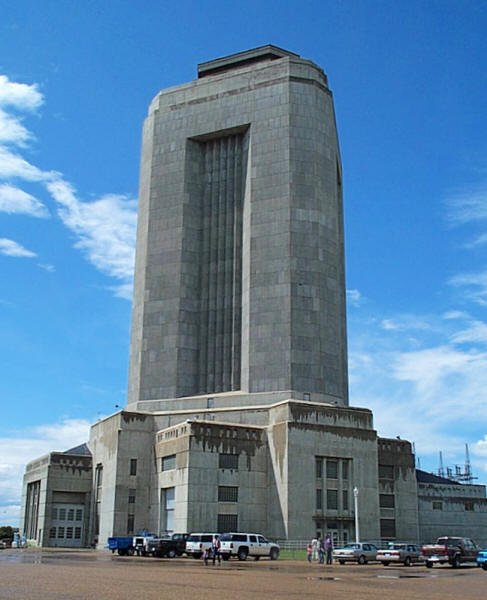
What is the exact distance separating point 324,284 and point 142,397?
68.8 ft

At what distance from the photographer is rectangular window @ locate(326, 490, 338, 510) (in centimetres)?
5962

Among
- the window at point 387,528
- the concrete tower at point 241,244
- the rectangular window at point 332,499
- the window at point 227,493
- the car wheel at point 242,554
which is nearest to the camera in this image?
the car wheel at point 242,554

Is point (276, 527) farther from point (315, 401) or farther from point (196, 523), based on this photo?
point (315, 401)

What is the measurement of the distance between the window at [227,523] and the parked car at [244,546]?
8.90 m

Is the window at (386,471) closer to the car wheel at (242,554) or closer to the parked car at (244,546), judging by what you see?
the parked car at (244,546)

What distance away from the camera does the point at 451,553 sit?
42.2 meters

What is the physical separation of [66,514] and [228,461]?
21187mm

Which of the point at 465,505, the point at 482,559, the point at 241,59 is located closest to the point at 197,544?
the point at 482,559

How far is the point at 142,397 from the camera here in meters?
74.8

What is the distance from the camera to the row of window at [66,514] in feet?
234

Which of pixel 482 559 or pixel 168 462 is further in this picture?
A: pixel 168 462

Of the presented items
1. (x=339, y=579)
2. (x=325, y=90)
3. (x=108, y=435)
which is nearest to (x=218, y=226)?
(x=325, y=90)

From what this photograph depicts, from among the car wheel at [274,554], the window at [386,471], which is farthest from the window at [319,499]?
the car wheel at [274,554]

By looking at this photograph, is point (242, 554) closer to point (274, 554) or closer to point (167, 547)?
point (274, 554)
